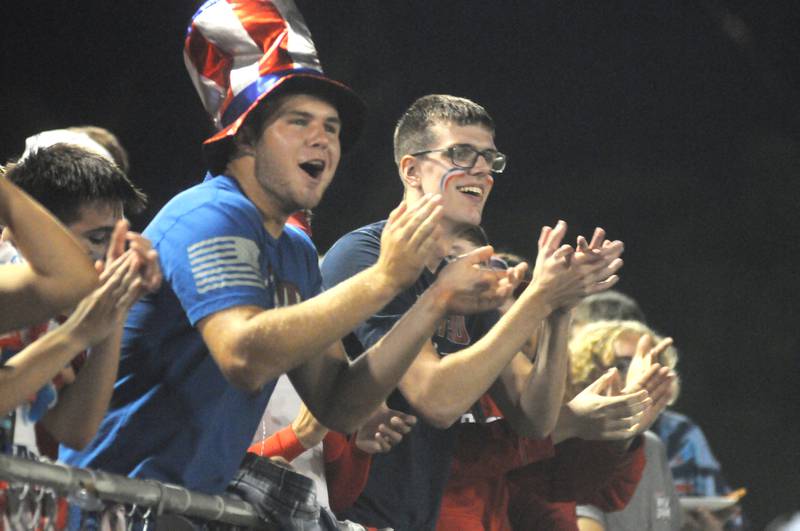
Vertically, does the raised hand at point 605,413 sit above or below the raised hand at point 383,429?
below

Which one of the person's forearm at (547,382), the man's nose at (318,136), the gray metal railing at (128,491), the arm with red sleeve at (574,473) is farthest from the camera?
the arm with red sleeve at (574,473)

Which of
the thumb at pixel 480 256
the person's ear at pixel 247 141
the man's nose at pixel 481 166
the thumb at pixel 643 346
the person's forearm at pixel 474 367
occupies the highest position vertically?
the person's ear at pixel 247 141

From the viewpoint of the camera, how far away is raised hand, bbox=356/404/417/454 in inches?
111

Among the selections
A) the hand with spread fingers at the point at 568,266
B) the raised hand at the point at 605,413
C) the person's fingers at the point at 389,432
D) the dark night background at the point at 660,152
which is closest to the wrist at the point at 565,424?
the raised hand at the point at 605,413

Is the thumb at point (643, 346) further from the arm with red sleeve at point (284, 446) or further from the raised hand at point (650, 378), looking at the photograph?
the arm with red sleeve at point (284, 446)

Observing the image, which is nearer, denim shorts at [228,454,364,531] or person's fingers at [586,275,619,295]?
denim shorts at [228,454,364,531]

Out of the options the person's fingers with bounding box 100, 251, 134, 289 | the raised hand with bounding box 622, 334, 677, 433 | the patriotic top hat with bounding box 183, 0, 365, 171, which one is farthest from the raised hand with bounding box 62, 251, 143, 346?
the raised hand with bounding box 622, 334, 677, 433

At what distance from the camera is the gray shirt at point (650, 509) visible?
4.47m

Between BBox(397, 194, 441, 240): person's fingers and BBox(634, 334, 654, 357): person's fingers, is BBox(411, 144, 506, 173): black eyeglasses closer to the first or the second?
BBox(634, 334, 654, 357): person's fingers

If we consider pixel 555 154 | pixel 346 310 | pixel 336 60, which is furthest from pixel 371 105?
pixel 346 310

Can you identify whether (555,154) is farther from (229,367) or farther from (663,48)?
(229,367)

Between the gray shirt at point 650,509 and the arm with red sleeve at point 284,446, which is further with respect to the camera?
the gray shirt at point 650,509

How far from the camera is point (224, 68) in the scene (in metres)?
2.59

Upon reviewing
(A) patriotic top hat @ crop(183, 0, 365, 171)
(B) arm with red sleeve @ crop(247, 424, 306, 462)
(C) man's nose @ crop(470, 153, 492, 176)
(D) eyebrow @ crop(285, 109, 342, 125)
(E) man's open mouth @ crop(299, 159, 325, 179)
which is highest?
(A) patriotic top hat @ crop(183, 0, 365, 171)
